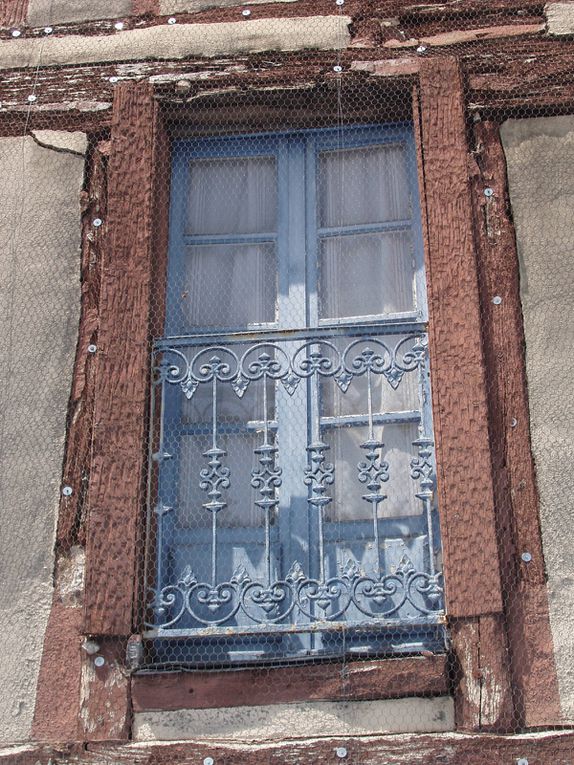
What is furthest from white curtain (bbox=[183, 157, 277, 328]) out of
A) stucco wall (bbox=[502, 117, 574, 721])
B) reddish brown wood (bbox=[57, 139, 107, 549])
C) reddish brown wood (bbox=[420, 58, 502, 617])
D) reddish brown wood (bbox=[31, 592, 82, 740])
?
reddish brown wood (bbox=[31, 592, 82, 740])

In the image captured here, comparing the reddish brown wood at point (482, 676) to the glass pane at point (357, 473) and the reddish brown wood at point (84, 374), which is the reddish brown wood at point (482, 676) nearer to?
the glass pane at point (357, 473)

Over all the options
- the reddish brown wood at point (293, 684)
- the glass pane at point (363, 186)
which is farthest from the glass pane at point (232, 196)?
the reddish brown wood at point (293, 684)

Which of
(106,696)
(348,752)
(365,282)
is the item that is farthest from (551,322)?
(106,696)

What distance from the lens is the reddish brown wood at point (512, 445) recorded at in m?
3.86

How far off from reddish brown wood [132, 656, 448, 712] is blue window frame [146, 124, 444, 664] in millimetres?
83

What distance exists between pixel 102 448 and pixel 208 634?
738 mm

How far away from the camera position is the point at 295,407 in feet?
14.3

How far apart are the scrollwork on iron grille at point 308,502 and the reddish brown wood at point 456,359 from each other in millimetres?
81

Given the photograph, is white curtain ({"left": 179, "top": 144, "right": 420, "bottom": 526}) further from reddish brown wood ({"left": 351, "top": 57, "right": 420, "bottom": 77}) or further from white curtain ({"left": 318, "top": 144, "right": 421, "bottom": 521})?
reddish brown wood ({"left": 351, "top": 57, "right": 420, "bottom": 77})

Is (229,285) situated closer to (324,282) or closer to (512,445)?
(324,282)

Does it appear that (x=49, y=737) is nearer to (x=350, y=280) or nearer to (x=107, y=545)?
(x=107, y=545)

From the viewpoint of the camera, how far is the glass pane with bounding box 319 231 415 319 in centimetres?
458

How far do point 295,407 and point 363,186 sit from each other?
3.27 ft

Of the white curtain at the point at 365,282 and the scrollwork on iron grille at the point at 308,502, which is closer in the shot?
the scrollwork on iron grille at the point at 308,502
